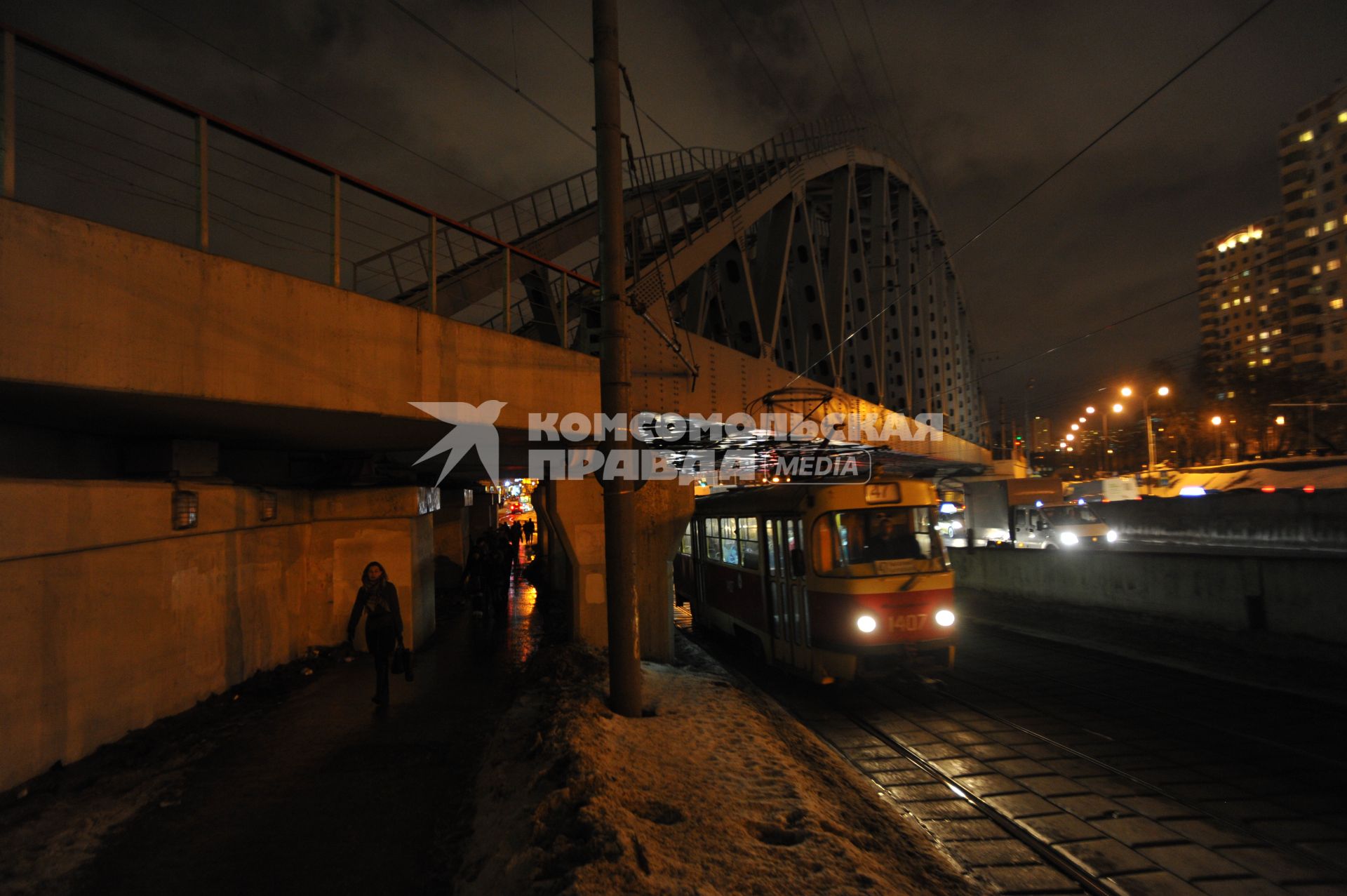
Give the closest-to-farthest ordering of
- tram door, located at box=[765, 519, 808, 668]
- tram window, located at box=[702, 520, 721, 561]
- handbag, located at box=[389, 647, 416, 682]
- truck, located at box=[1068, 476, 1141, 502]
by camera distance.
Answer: handbag, located at box=[389, 647, 416, 682] → tram door, located at box=[765, 519, 808, 668] → tram window, located at box=[702, 520, 721, 561] → truck, located at box=[1068, 476, 1141, 502]

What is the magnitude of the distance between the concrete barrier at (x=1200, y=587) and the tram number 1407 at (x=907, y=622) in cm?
585

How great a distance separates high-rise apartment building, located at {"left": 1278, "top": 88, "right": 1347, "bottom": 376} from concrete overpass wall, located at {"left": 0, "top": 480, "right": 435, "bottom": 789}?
9357cm

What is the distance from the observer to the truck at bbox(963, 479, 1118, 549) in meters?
27.2

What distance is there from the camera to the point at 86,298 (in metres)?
5.73

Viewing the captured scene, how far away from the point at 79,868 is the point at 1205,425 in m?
70.2

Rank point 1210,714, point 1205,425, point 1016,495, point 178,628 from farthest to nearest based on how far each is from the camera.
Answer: point 1205,425, point 1016,495, point 1210,714, point 178,628

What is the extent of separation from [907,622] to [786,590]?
1.79 meters

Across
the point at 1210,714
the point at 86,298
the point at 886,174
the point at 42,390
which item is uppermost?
the point at 886,174

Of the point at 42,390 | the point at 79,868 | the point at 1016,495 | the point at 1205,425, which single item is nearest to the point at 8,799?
the point at 79,868

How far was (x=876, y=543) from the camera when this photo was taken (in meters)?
9.57

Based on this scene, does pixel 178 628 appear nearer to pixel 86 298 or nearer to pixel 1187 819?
pixel 86 298

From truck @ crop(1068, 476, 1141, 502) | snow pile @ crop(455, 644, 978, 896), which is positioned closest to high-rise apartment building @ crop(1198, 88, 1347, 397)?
truck @ crop(1068, 476, 1141, 502)

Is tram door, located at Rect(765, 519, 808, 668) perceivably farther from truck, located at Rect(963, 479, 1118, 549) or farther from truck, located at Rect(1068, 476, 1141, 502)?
truck, located at Rect(1068, 476, 1141, 502)

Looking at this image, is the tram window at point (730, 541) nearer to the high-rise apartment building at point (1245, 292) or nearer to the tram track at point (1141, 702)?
the tram track at point (1141, 702)
